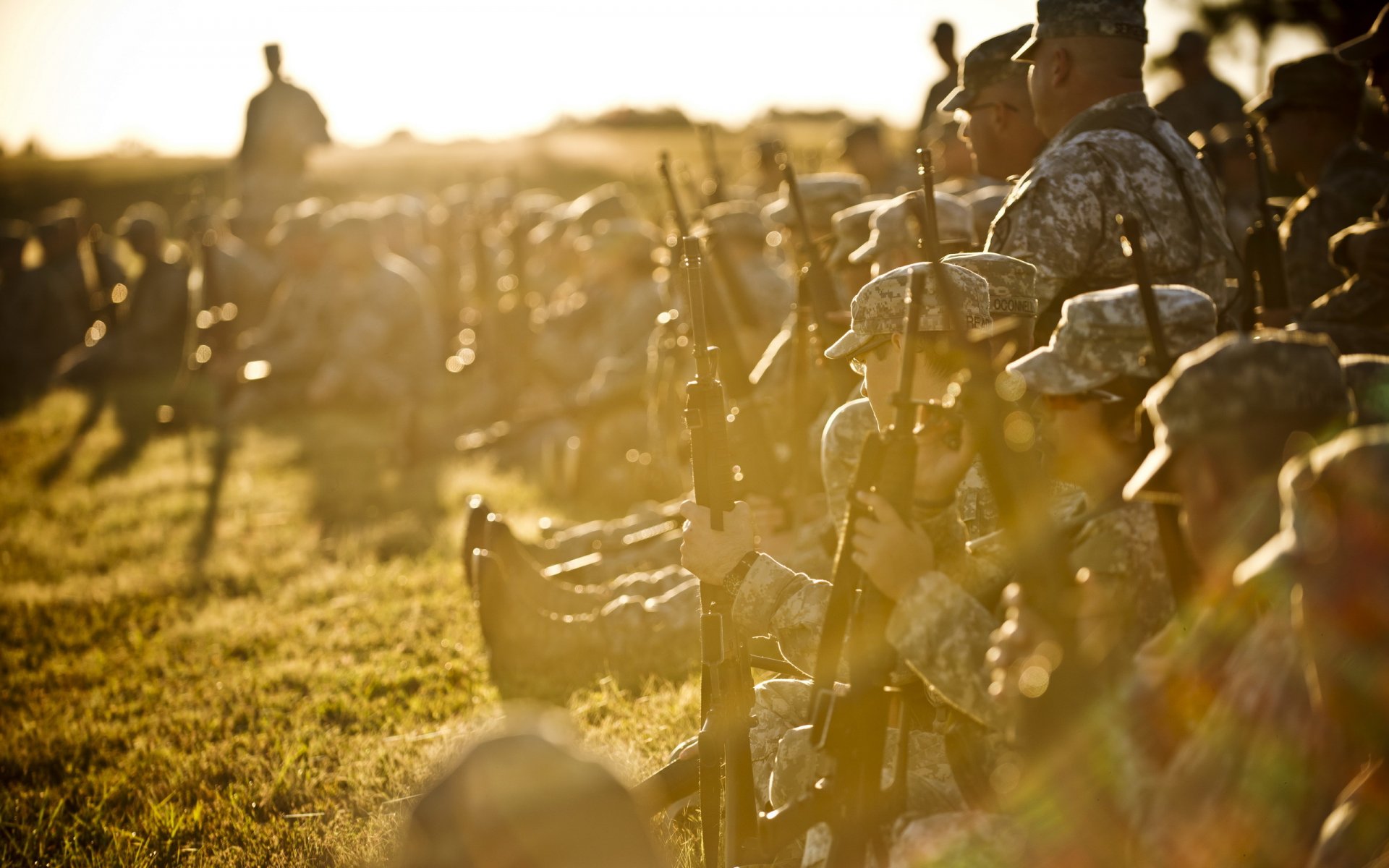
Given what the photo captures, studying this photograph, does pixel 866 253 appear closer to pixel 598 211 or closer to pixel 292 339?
pixel 598 211

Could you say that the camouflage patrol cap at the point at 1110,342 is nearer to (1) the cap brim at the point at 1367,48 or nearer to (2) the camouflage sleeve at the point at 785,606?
(2) the camouflage sleeve at the point at 785,606

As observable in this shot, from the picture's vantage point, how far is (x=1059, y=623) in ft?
7.33

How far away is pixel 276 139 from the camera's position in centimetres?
1988

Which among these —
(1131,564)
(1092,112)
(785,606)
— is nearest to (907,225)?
(1092,112)

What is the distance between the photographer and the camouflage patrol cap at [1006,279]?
398 cm

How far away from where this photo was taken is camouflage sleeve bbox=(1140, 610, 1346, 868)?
197 cm

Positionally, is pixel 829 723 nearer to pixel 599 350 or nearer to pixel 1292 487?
pixel 1292 487

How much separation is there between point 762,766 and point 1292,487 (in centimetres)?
242

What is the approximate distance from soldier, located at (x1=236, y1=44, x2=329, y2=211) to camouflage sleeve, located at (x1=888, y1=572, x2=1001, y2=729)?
19.1m

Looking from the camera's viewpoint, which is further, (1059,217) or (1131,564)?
(1059,217)

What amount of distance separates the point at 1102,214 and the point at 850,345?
185cm

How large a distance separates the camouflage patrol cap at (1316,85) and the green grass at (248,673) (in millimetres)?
5194

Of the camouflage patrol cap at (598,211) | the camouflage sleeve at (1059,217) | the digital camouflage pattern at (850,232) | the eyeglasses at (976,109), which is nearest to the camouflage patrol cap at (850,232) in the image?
the digital camouflage pattern at (850,232)

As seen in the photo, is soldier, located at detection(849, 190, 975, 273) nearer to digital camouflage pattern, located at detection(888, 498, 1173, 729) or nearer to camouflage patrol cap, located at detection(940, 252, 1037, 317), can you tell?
camouflage patrol cap, located at detection(940, 252, 1037, 317)
